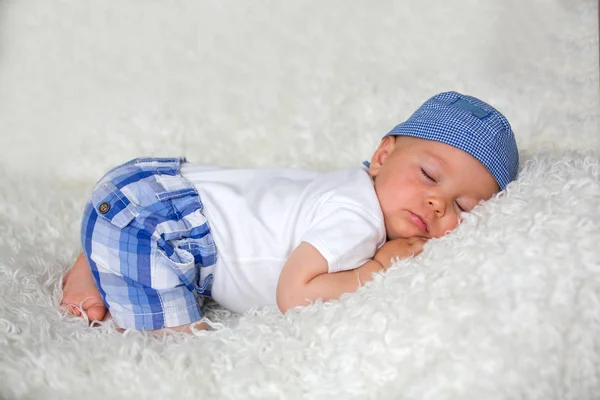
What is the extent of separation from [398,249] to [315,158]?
596mm

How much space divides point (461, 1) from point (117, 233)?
1313 mm

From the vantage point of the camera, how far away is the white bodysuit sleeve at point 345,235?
1205mm

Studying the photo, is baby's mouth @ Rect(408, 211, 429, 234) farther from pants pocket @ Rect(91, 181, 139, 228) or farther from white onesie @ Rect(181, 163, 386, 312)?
pants pocket @ Rect(91, 181, 139, 228)

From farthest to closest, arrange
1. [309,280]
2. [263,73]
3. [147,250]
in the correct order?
1. [263,73]
2. [147,250]
3. [309,280]

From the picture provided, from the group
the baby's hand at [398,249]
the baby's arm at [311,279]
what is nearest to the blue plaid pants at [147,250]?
the baby's arm at [311,279]

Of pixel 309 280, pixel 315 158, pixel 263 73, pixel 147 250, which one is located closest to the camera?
pixel 309 280

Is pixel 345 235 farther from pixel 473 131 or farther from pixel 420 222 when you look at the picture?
pixel 473 131

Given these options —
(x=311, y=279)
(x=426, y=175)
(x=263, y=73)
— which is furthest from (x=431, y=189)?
(x=263, y=73)

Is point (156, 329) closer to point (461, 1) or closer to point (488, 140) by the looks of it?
point (488, 140)

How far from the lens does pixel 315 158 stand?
1.81 m

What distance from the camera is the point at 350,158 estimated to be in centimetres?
179

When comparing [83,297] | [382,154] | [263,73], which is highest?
[263,73]

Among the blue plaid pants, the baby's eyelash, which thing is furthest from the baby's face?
the blue plaid pants

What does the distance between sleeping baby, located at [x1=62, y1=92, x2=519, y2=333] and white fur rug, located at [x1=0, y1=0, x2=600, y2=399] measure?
79 mm
